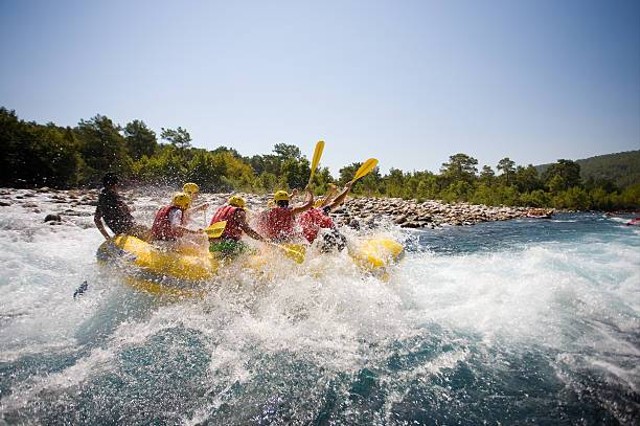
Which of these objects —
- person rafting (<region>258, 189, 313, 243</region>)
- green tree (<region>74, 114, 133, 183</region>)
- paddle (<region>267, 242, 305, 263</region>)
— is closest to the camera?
paddle (<region>267, 242, 305, 263</region>)

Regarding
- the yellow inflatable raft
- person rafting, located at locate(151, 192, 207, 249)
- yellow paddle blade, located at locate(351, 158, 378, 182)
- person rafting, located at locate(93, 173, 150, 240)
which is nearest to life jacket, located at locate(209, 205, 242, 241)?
the yellow inflatable raft

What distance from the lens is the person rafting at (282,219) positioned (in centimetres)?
580

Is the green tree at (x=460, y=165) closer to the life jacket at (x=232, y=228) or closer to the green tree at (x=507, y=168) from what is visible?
the green tree at (x=507, y=168)

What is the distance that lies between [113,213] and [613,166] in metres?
180

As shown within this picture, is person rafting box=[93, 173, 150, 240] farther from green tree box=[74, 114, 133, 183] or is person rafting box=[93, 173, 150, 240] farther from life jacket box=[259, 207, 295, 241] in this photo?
green tree box=[74, 114, 133, 183]

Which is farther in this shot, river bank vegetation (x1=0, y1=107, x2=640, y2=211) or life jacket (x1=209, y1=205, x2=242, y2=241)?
river bank vegetation (x1=0, y1=107, x2=640, y2=211)

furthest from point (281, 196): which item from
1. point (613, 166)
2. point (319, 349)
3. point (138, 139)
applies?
point (613, 166)

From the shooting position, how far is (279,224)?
5844mm

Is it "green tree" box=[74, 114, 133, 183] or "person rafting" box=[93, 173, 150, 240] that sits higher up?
"green tree" box=[74, 114, 133, 183]

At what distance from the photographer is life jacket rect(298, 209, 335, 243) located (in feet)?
20.1

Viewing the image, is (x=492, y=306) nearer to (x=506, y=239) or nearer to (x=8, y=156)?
(x=506, y=239)

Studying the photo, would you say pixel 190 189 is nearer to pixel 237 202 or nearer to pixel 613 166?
pixel 237 202

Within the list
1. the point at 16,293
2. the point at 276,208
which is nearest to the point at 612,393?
the point at 276,208

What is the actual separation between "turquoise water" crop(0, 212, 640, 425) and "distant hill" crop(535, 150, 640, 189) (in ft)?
459
